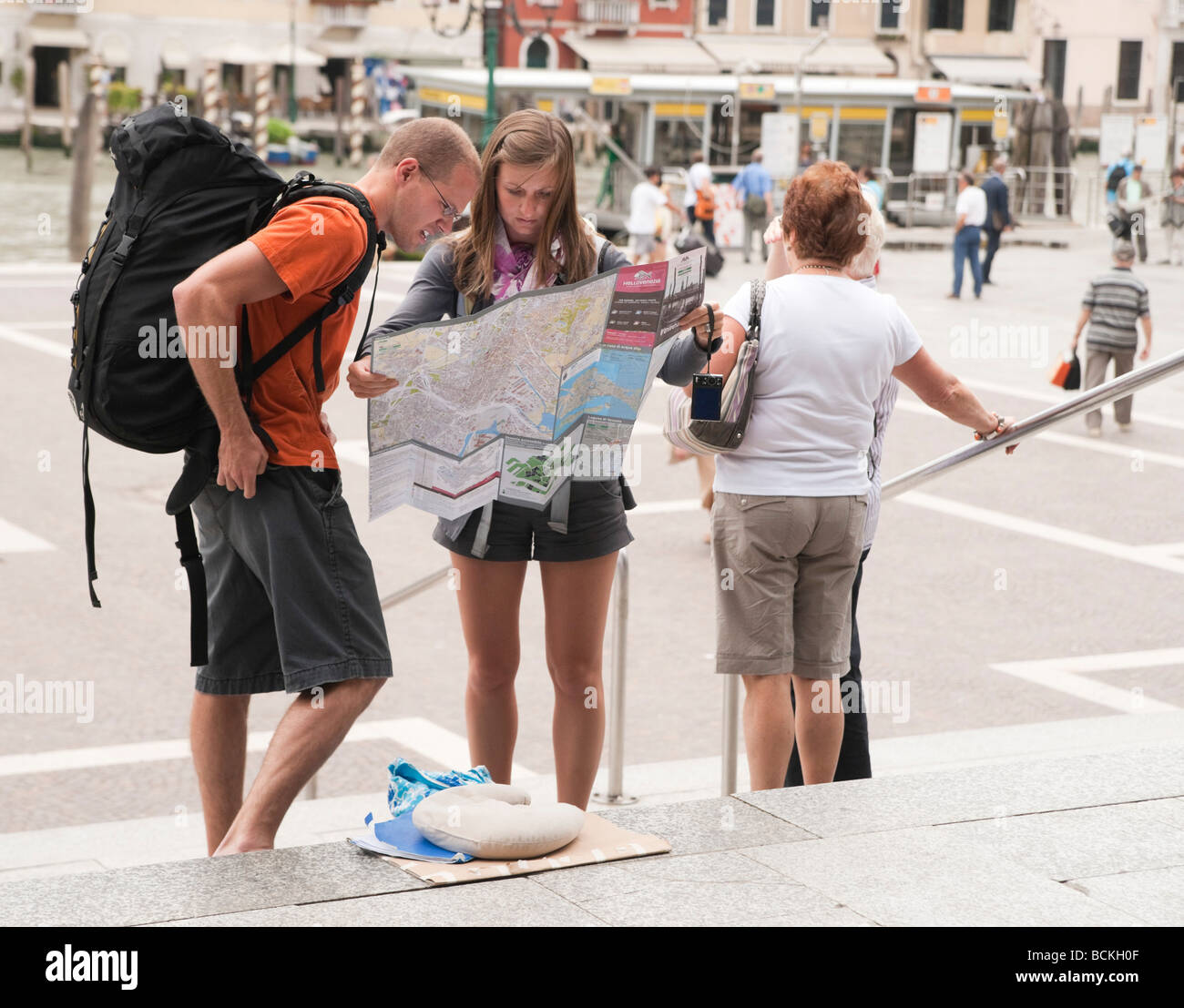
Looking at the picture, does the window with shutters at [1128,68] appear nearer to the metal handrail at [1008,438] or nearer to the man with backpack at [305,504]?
the metal handrail at [1008,438]

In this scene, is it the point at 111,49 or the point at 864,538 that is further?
the point at 111,49

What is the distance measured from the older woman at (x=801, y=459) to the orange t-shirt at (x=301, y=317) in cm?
100

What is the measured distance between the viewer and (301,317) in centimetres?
332

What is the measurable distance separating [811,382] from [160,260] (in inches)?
63.1

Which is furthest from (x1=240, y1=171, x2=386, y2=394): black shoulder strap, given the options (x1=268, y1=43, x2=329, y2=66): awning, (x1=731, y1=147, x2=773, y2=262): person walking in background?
(x1=268, y1=43, x2=329, y2=66): awning

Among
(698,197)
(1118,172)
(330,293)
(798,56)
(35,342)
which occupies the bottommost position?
(35,342)

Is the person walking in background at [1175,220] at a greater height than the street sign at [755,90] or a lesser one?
lesser

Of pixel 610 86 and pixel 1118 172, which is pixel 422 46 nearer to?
pixel 610 86

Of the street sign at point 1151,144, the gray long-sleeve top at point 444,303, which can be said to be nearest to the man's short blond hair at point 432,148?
the gray long-sleeve top at point 444,303

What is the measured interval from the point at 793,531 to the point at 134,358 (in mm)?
1643

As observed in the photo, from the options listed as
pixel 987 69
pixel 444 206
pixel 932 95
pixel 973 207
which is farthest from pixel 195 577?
pixel 987 69

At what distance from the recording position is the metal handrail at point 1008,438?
4.68 meters
